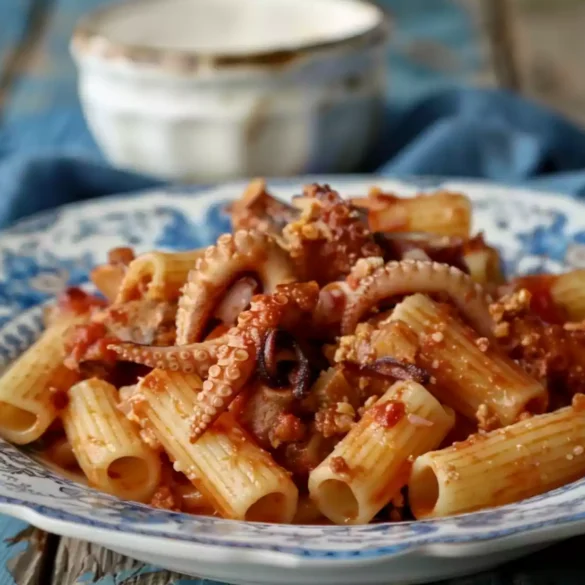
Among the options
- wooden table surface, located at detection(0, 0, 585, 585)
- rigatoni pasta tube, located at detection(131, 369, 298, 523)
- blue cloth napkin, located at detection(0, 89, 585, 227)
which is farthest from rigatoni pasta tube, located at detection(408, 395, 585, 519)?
wooden table surface, located at detection(0, 0, 585, 585)

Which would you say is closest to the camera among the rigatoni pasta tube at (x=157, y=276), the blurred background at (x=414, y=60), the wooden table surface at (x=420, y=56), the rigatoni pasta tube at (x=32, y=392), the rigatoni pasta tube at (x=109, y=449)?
the rigatoni pasta tube at (x=109, y=449)

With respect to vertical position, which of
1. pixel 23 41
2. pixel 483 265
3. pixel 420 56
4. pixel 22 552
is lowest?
pixel 420 56

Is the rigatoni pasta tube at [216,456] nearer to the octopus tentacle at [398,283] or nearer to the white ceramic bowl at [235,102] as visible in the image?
the octopus tentacle at [398,283]

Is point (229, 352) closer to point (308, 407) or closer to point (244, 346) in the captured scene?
point (244, 346)

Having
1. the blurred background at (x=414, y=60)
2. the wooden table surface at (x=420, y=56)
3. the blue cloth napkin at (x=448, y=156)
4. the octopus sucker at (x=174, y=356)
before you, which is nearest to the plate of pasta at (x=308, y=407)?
the octopus sucker at (x=174, y=356)

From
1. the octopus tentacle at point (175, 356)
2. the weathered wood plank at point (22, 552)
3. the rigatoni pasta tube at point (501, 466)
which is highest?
the octopus tentacle at point (175, 356)

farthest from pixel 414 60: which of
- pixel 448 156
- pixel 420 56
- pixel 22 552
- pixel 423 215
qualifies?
pixel 22 552
